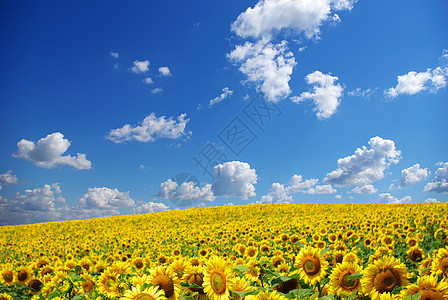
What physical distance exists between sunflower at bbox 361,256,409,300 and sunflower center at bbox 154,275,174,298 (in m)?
1.83

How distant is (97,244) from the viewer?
1620 cm

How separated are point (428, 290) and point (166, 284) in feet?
7.21

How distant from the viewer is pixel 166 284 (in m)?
2.59

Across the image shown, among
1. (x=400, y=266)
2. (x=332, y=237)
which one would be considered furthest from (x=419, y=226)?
(x=400, y=266)

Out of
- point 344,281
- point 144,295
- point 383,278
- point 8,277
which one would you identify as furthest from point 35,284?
point 383,278

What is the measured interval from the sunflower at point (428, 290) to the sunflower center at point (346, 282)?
64 cm

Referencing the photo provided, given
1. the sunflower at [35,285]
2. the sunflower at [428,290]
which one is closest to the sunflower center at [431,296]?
the sunflower at [428,290]

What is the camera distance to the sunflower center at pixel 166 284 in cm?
258

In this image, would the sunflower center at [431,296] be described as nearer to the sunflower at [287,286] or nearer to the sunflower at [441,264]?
the sunflower at [441,264]

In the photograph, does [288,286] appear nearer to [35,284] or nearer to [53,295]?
[53,295]

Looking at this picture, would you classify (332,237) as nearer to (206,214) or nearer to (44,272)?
(44,272)

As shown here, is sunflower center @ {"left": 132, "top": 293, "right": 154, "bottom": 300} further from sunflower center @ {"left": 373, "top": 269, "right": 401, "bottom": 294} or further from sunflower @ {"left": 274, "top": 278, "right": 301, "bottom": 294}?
sunflower center @ {"left": 373, "top": 269, "right": 401, "bottom": 294}

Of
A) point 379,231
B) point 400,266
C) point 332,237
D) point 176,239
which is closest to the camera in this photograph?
point 400,266

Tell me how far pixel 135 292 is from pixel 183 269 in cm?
72
